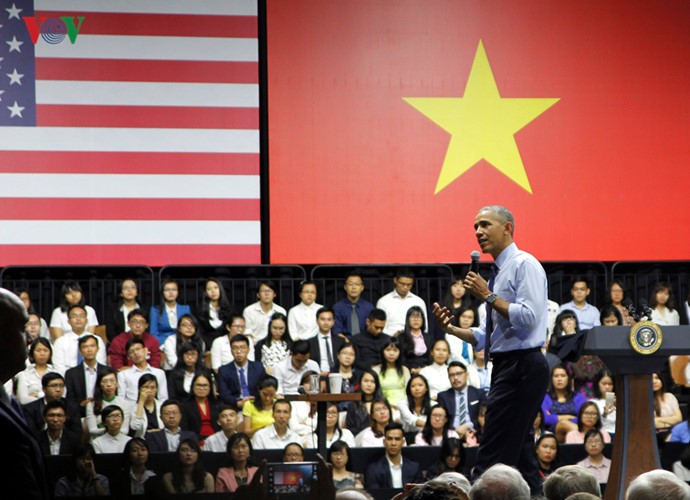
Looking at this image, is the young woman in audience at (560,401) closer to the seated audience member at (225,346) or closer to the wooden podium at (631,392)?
the seated audience member at (225,346)

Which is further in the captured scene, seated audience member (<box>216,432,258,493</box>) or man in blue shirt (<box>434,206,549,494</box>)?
seated audience member (<box>216,432,258,493</box>)

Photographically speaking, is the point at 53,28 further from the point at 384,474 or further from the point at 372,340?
the point at 384,474

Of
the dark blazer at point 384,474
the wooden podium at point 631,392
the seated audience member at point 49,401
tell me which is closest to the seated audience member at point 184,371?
the seated audience member at point 49,401

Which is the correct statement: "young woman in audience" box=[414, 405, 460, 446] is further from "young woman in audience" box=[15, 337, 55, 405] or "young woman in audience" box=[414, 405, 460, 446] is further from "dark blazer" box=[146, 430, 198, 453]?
"young woman in audience" box=[15, 337, 55, 405]

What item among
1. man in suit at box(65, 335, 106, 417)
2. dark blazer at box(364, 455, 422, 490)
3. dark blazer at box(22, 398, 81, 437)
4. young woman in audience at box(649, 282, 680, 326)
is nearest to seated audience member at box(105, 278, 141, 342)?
man in suit at box(65, 335, 106, 417)

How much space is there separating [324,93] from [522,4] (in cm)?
213

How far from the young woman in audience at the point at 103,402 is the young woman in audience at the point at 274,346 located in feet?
4.02

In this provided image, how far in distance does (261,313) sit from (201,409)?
4.33ft

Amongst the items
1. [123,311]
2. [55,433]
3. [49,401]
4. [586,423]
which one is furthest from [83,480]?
[586,423]

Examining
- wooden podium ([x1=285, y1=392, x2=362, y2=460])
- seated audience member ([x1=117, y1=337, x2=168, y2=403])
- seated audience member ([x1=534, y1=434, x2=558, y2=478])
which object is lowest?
seated audience member ([x1=534, y1=434, x2=558, y2=478])

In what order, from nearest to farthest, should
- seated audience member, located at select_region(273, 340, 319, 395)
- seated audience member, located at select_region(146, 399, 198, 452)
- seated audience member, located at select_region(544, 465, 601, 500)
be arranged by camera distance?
1. seated audience member, located at select_region(544, 465, 601, 500)
2. seated audience member, located at select_region(146, 399, 198, 452)
3. seated audience member, located at select_region(273, 340, 319, 395)

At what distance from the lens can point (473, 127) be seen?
10.8 m

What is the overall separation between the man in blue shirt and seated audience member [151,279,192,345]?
5132 mm

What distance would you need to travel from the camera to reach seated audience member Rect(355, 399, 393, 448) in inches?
323
